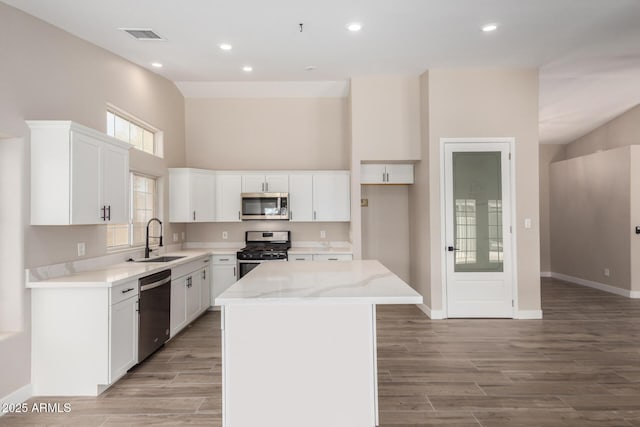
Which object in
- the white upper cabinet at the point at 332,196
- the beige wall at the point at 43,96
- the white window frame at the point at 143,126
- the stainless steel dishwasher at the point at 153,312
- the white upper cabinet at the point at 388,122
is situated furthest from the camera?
the white upper cabinet at the point at 332,196

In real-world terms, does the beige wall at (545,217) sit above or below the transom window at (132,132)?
below

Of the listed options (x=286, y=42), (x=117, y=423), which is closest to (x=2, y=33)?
(x=286, y=42)

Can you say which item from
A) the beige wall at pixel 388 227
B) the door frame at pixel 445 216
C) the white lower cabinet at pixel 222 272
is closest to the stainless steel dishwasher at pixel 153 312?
the white lower cabinet at pixel 222 272

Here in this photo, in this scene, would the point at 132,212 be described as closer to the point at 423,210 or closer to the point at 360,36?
the point at 360,36

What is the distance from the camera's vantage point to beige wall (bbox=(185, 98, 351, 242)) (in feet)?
20.1

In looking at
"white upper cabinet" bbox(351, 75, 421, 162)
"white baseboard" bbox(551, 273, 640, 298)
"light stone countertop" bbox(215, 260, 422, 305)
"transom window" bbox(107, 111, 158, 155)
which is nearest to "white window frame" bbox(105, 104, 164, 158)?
"transom window" bbox(107, 111, 158, 155)

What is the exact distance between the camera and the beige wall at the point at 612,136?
267 inches

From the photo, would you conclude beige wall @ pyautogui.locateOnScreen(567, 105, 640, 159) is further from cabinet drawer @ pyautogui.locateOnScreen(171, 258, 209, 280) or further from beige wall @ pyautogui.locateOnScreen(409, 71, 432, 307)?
cabinet drawer @ pyautogui.locateOnScreen(171, 258, 209, 280)

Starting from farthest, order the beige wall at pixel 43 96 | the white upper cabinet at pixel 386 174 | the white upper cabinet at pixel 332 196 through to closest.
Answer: the white upper cabinet at pixel 332 196, the white upper cabinet at pixel 386 174, the beige wall at pixel 43 96

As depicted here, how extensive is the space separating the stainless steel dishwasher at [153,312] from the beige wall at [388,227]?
3161 mm

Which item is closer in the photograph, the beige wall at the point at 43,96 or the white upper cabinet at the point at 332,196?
the beige wall at the point at 43,96

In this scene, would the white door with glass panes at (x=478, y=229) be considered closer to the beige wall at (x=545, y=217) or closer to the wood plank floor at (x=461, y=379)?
the wood plank floor at (x=461, y=379)

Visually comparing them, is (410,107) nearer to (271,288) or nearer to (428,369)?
(428,369)

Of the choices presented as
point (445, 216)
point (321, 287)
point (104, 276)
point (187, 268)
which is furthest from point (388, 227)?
point (104, 276)
